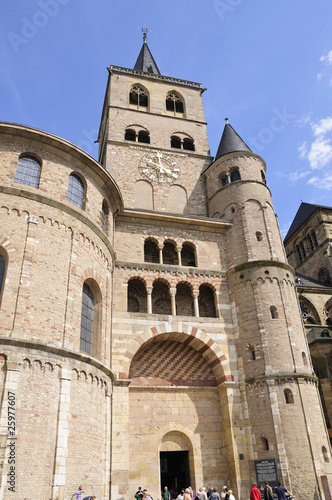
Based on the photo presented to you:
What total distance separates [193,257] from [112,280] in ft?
18.5

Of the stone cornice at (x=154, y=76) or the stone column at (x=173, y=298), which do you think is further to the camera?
the stone cornice at (x=154, y=76)

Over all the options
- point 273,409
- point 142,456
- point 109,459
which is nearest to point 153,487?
point 142,456

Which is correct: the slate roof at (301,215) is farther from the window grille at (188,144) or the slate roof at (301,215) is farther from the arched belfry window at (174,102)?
the window grille at (188,144)

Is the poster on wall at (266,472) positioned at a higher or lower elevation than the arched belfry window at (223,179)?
lower

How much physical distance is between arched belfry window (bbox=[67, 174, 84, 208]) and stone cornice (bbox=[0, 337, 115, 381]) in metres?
6.80

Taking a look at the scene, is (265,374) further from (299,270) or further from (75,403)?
(299,270)

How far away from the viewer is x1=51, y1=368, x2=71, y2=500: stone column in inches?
515

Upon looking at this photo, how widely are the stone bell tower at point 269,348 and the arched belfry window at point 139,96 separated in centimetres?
1170

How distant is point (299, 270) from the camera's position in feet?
158

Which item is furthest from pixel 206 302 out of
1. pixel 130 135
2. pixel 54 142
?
pixel 130 135

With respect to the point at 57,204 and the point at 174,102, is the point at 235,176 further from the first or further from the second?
the point at 57,204

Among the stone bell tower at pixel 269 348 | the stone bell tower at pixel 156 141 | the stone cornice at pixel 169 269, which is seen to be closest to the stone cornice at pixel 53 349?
the stone cornice at pixel 169 269

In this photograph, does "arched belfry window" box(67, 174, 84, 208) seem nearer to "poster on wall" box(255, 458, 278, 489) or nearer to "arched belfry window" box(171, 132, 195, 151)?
"poster on wall" box(255, 458, 278, 489)

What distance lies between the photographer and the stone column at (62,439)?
13070 mm
